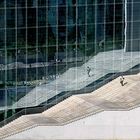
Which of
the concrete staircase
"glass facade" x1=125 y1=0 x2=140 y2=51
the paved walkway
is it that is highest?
"glass facade" x1=125 y1=0 x2=140 y2=51

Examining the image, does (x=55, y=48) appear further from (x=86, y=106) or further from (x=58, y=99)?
(x=86, y=106)

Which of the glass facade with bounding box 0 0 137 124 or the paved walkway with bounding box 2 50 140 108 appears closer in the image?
the glass facade with bounding box 0 0 137 124

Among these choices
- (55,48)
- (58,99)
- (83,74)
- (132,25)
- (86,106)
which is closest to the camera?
(86,106)

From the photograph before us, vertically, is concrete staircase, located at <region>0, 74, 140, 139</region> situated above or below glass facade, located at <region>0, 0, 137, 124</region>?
below

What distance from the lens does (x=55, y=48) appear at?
33.8 m

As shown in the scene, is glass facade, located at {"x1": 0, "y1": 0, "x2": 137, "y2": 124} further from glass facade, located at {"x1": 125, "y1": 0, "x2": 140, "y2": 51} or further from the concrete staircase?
the concrete staircase

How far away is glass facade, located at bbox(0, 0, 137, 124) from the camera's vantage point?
32906 mm

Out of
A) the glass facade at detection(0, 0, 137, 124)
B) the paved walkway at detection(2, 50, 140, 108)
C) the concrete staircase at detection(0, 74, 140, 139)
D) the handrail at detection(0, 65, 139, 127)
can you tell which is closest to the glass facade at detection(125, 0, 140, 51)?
the glass facade at detection(0, 0, 137, 124)

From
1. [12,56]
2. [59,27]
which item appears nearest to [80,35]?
Answer: [59,27]

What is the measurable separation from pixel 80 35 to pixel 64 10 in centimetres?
138

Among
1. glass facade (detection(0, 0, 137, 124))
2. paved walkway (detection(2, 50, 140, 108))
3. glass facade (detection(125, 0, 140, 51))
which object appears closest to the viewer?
glass facade (detection(0, 0, 137, 124))

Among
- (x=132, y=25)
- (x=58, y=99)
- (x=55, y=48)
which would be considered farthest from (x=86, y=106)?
(x=132, y=25)

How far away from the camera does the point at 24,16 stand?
108ft

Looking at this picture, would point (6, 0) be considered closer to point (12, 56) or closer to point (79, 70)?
point (12, 56)
